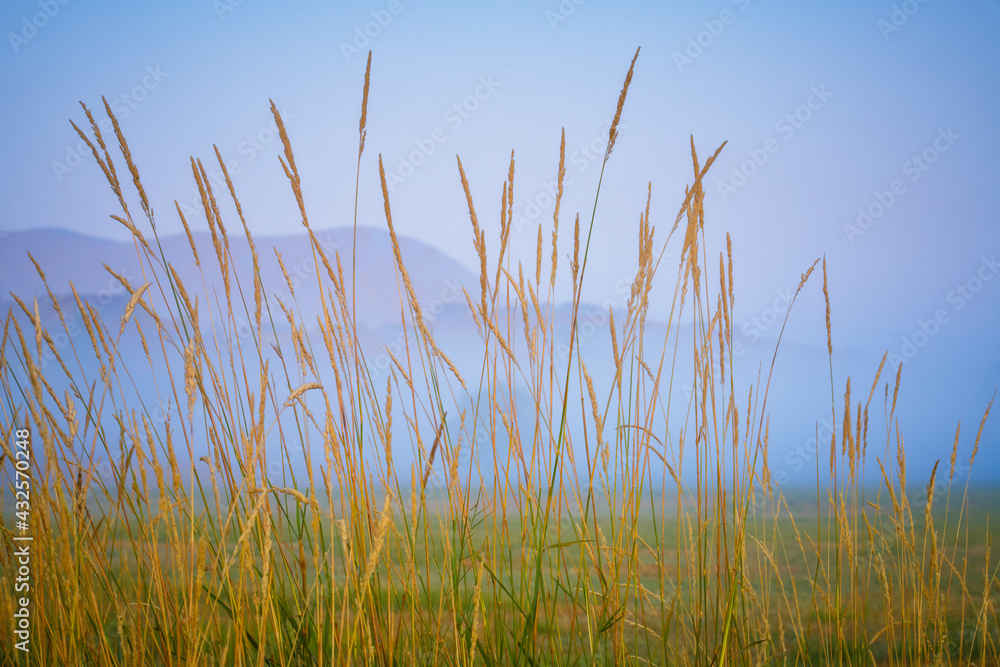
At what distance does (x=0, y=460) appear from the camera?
1.01m

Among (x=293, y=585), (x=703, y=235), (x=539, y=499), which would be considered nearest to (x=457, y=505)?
(x=539, y=499)

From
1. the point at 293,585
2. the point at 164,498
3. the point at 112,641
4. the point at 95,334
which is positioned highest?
the point at 95,334

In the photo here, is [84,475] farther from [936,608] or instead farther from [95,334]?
[936,608]

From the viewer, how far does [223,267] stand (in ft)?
3.37

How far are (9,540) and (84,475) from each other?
0.33 meters

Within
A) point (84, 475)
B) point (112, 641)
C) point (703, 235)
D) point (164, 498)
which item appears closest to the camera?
point (164, 498)

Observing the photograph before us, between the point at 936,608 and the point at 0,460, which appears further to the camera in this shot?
the point at 936,608

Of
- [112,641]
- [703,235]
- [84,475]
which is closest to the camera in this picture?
[84,475]

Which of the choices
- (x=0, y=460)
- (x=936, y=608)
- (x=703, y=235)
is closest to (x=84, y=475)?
(x=0, y=460)

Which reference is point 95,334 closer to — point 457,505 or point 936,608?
point 457,505

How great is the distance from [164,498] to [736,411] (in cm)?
93

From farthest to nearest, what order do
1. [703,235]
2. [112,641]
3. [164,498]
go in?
[112,641] → [703,235] → [164,498]

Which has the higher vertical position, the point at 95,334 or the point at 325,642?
the point at 95,334

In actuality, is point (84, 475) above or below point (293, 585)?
above
